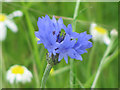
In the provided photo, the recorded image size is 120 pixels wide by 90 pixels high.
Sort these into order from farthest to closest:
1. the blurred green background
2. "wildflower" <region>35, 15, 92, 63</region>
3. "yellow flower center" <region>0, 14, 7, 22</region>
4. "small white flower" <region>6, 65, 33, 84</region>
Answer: "yellow flower center" <region>0, 14, 7, 22</region> → the blurred green background → "small white flower" <region>6, 65, 33, 84</region> → "wildflower" <region>35, 15, 92, 63</region>

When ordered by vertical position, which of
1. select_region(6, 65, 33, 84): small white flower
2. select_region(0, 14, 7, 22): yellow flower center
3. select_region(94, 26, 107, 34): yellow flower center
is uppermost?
select_region(0, 14, 7, 22): yellow flower center

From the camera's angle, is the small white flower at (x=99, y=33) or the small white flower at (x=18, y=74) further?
the small white flower at (x=99, y=33)

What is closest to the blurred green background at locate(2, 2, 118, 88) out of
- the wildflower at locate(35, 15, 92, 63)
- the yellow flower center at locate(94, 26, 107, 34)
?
the yellow flower center at locate(94, 26, 107, 34)

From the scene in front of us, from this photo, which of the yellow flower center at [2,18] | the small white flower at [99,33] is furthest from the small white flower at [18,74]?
the small white flower at [99,33]

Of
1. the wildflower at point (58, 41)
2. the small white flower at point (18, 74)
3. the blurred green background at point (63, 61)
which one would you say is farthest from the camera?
the blurred green background at point (63, 61)

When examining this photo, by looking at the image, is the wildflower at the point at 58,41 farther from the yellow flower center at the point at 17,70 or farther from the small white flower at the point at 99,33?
the small white flower at the point at 99,33

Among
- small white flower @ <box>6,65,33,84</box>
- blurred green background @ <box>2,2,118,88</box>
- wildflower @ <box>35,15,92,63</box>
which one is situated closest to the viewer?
wildflower @ <box>35,15,92,63</box>

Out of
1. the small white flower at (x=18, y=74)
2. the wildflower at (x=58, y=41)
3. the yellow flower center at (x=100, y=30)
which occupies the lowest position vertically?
the small white flower at (x=18, y=74)

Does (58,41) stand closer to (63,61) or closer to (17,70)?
(17,70)

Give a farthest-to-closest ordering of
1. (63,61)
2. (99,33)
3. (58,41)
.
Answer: (99,33) < (63,61) < (58,41)

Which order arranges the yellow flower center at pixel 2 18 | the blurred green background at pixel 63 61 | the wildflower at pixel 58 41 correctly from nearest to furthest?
the wildflower at pixel 58 41, the blurred green background at pixel 63 61, the yellow flower center at pixel 2 18

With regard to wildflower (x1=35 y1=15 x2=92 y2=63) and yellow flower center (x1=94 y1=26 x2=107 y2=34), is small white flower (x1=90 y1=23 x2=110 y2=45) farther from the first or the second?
wildflower (x1=35 y1=15 x2=92 y2=63)

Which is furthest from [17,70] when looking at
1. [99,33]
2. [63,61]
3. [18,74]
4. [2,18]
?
[99,33]
